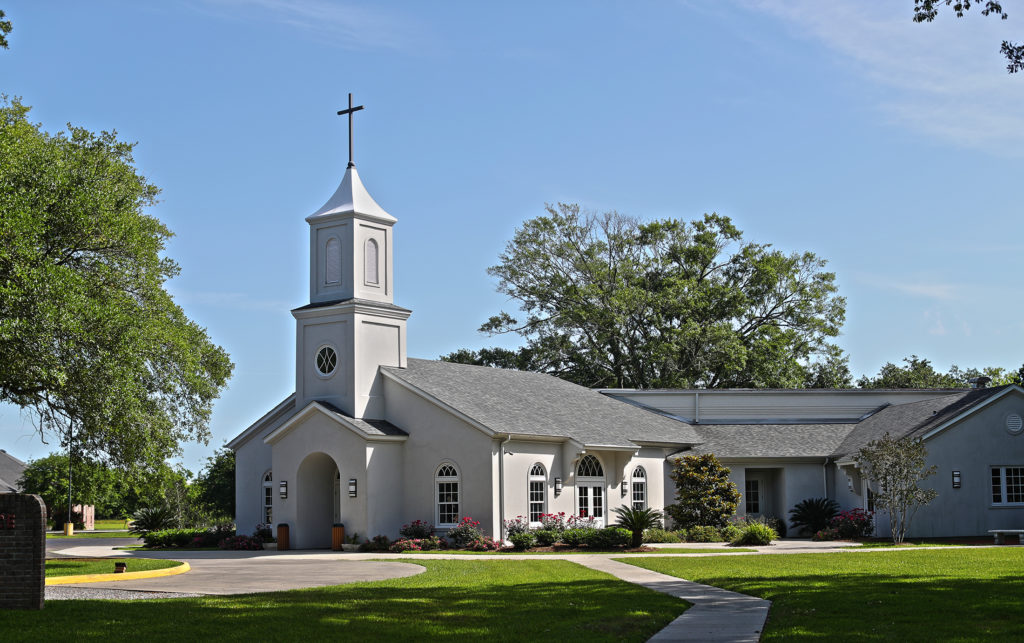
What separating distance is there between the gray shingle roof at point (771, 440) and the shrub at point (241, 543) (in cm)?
1582

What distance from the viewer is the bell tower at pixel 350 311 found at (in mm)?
34906

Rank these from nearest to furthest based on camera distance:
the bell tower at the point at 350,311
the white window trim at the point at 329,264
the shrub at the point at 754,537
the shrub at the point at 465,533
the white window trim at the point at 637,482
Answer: the shrub at the point at 465,533
the shrub at the point at 754,537
the bell tower at the point at 350,311
the white window trim at the point at 329,264
the white window trim at the point at 637,482

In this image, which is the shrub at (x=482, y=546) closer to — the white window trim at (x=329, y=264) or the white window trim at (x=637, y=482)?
the white window trim at (x=637, y=482)

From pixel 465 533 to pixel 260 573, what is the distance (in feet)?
31.6

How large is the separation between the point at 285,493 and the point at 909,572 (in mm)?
20226

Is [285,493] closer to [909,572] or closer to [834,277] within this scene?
[909,572]

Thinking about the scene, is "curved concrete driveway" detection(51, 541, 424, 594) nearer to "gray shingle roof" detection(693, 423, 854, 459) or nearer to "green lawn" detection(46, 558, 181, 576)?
"green lawn" detection(46, 558, 181, 576)

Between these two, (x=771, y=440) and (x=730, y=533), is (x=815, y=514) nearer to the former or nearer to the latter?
(x=771, y=440)

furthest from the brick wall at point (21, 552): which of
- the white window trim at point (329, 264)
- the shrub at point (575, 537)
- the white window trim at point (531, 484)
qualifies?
the white window trim at point (329, 264)

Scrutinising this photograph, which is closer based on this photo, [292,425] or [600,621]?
[600,621]

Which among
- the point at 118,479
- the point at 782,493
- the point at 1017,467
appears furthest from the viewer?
the point at 782,493

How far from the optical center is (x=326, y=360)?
117 feet

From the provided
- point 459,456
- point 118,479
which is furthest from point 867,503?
point 118,479

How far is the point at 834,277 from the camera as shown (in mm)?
59688
